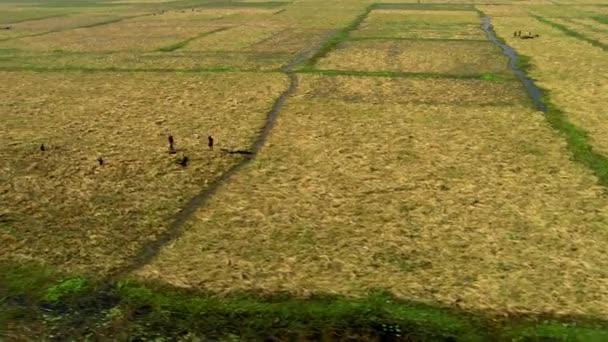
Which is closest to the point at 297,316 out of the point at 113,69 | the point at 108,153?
the point at 108,153

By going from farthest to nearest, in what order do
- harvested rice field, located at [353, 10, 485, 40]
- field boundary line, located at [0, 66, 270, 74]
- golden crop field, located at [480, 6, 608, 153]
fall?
harvested rice field, located at [353, 10, 485, 40] → field boundary line, located at [0, 66, 270, 74] → golden crop field, located at [480, 6, 608, 153]

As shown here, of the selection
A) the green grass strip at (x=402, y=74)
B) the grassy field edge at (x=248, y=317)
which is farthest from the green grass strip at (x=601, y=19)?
the grassy field edge at (x=248, y=317)

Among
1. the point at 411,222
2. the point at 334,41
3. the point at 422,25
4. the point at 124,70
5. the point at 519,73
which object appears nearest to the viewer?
the point at 411,222

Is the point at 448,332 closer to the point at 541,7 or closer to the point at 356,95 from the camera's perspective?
the point at 356,95

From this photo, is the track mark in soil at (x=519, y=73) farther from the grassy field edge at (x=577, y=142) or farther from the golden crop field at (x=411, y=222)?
the golden crop field at (x=411, y=222)

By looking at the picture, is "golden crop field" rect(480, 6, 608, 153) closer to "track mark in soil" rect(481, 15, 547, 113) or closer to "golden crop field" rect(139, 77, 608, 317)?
"track mark in soil" rect(481, 15, 547, 113)

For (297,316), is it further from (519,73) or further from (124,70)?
(124,70)

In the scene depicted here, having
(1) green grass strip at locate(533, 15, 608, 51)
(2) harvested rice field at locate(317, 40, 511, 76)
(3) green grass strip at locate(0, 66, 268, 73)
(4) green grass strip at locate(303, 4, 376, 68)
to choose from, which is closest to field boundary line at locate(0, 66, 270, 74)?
(3) green grass strip at locate(0, 66, 268, 73)
